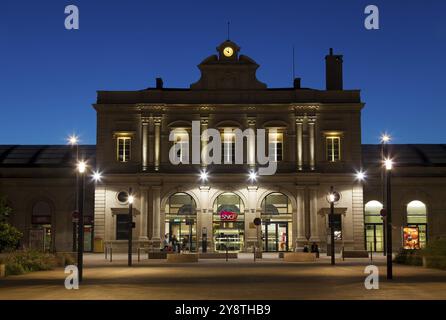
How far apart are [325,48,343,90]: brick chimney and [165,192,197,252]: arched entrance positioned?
16202 millimetres

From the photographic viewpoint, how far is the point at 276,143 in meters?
61.2

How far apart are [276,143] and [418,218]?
558 inches

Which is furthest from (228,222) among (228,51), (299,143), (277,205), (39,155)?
(39,155)

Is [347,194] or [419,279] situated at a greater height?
[347,194]

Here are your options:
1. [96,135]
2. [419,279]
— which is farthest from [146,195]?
[419,279]

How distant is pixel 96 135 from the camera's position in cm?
6153

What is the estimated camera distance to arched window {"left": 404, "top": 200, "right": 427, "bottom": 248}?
206 ft

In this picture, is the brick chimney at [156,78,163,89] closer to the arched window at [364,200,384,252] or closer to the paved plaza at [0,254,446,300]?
the arched window at [364,200,384,252]

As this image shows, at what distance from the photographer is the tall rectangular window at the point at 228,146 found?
2405 inches

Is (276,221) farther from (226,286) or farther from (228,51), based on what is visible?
(226,286)

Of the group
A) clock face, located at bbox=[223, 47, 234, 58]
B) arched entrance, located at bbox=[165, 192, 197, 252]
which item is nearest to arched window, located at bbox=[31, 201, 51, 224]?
arched entrance, located at bbox=[165, 192, 197, 252]

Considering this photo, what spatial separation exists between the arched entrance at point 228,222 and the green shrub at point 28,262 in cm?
2513
